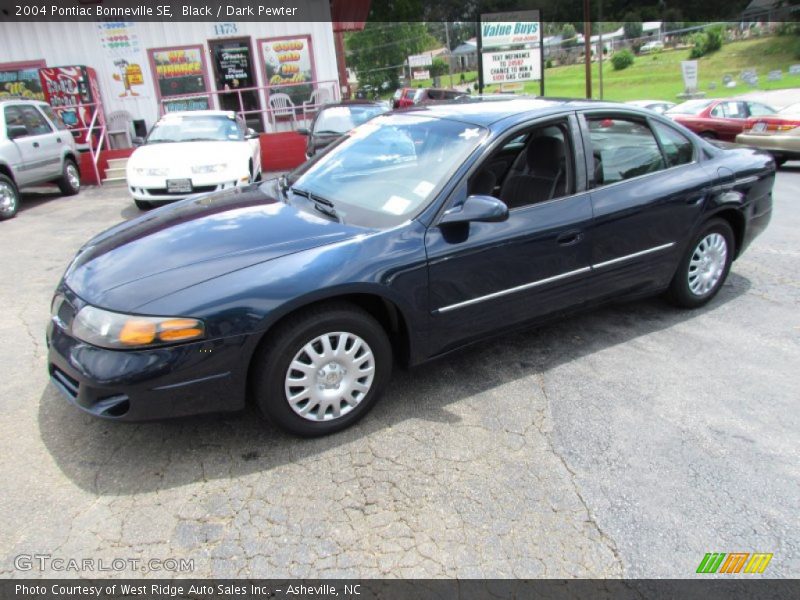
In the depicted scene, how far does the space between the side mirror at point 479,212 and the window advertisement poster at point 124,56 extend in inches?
576

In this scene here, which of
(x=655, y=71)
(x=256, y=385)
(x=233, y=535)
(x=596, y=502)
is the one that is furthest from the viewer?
(x=655, y=71)

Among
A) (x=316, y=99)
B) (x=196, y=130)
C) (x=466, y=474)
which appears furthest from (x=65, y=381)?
(x=316, y=99)

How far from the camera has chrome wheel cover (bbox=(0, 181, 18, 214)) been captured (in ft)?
27.9

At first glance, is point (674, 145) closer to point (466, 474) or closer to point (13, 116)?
point (466, 474)

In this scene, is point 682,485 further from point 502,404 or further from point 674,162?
point 674,162

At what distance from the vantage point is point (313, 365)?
2.76 m

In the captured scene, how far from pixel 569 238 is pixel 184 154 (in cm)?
635

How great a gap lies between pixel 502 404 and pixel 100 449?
2051 mm

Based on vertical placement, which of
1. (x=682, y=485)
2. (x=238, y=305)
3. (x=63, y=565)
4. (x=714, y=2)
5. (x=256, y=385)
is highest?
(x=714, y=2)

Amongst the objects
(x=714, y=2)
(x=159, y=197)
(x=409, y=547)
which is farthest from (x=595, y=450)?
(x=714, y=2)

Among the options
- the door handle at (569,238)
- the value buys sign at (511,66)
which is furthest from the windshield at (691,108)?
the door handle at (569,238)

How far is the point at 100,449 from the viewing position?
2.82 metres

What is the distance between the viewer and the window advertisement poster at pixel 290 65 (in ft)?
50.4
